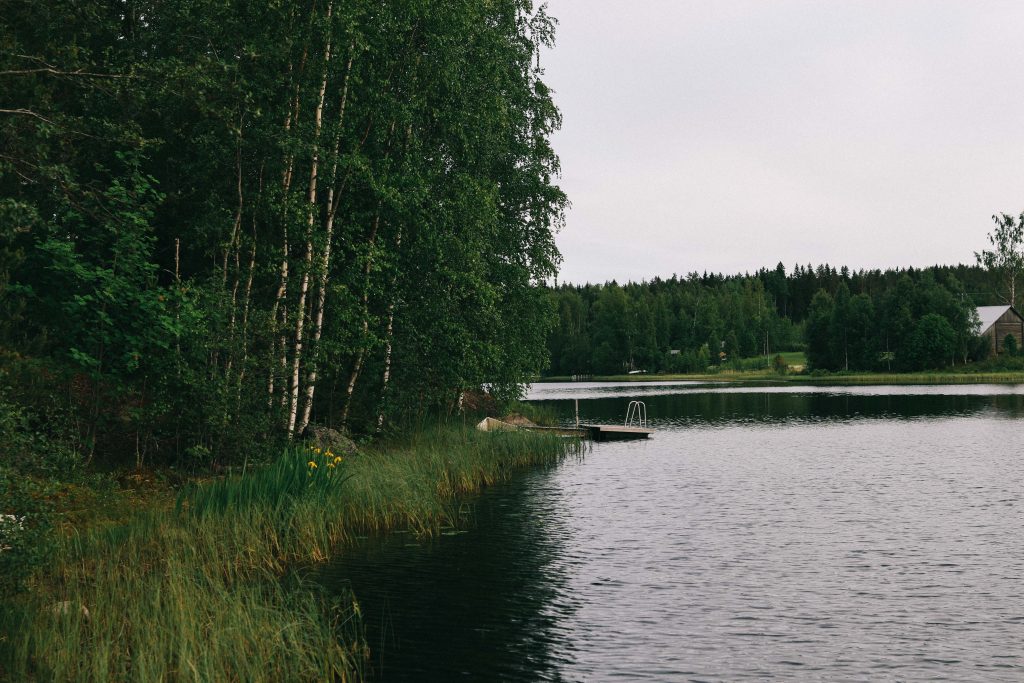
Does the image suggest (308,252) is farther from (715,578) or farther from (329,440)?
(715,578)

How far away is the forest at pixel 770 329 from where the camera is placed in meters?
106

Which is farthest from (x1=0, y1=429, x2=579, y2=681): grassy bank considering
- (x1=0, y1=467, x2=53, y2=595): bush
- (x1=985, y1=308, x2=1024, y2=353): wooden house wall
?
(x1=985, y1=308, x2=1024, y2=353): wooden house wall

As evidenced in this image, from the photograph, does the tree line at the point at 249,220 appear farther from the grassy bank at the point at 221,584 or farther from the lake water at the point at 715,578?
the lake water at the point at 715,578

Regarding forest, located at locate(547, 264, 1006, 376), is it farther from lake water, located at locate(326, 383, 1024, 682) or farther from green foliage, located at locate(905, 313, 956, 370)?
lake water, located at locate(326, 383, 1024, 682)

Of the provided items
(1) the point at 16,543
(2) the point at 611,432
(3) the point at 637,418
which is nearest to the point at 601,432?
(2) the point at 611,432

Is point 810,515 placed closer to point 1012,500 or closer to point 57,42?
point 1012,500

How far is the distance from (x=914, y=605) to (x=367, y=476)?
12.1 metres

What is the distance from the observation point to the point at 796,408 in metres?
63.6

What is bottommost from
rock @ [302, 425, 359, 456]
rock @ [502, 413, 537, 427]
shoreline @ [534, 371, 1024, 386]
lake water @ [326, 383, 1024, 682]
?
lake water @ [326, 383, 1024, 682]

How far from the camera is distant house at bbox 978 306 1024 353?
355 feet

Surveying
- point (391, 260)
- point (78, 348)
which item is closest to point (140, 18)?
point (391, 260)

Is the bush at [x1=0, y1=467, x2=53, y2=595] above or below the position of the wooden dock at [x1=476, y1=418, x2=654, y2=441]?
above

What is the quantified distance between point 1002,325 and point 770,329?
204ft

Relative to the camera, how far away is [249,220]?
73.7ft
